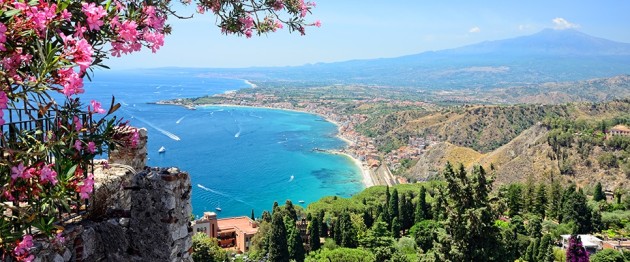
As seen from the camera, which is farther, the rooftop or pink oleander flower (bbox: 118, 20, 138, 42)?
the rooftop

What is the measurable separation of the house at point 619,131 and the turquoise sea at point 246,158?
28.5 m

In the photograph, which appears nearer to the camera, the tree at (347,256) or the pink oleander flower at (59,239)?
the pink oleander flower at (59,239)

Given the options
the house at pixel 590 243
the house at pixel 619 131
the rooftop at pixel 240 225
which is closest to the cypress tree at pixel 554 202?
the house at pixel 590 243

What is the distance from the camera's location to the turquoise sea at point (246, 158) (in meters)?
50.1

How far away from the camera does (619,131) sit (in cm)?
5178

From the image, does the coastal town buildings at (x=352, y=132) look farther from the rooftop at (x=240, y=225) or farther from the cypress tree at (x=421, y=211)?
the rooftop at (x=240, y=225)

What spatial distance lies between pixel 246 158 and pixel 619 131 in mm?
45793

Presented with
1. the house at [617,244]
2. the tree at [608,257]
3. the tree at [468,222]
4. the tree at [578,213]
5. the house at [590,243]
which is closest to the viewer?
the tree at [468,222]

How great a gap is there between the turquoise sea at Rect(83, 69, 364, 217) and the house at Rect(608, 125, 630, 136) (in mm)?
28542

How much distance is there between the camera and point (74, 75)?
161 cm

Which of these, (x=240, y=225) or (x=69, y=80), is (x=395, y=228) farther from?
(x=69, y=80)

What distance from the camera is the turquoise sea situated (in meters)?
50.1

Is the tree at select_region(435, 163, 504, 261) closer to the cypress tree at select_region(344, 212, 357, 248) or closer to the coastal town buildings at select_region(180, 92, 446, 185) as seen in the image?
the cypress tree at select_region(344, 212, 357, 248)

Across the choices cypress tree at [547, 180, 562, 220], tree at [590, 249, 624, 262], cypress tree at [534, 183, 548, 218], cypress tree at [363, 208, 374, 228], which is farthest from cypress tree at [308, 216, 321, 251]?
cypress tree at [547, 180, 562, 220]
